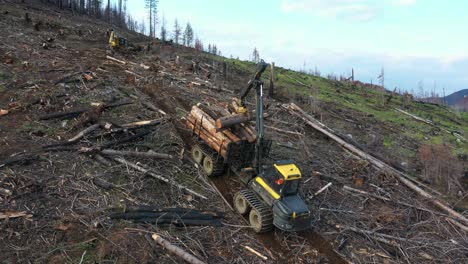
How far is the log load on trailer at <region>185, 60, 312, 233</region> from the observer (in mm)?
10070

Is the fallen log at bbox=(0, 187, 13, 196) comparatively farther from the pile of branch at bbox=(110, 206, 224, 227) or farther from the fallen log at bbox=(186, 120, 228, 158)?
the fallen log at bbox=(186, 120, 228, 158)

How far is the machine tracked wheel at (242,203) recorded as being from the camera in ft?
36.0

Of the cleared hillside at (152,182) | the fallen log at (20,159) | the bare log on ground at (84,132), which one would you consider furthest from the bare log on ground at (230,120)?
the fallen log at (20,159)

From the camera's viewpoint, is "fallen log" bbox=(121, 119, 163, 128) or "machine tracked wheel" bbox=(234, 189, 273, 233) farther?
"fallen log" bbox=(121, 119, 163, 128)

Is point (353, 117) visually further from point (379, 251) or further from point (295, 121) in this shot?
point (379, 251)

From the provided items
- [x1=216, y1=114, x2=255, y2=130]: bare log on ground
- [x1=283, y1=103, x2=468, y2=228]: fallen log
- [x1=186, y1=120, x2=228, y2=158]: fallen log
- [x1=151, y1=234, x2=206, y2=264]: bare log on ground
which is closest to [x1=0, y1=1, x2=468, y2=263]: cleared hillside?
[x1=151, y1=234, x2=206, y2=264]: bare log on ground

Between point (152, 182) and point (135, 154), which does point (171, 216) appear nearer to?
point (152, 182)

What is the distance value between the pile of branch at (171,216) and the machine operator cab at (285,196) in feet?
5.55


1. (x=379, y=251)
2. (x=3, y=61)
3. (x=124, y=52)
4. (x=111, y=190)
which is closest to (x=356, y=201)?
(x=379, y=251)

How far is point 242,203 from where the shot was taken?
36.5ft

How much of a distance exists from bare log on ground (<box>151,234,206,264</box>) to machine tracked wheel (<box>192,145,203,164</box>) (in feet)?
15.0

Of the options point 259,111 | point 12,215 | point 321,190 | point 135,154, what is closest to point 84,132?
point 135,154

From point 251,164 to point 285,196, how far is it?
2225mm

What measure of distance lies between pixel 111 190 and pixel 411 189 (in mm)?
11679
